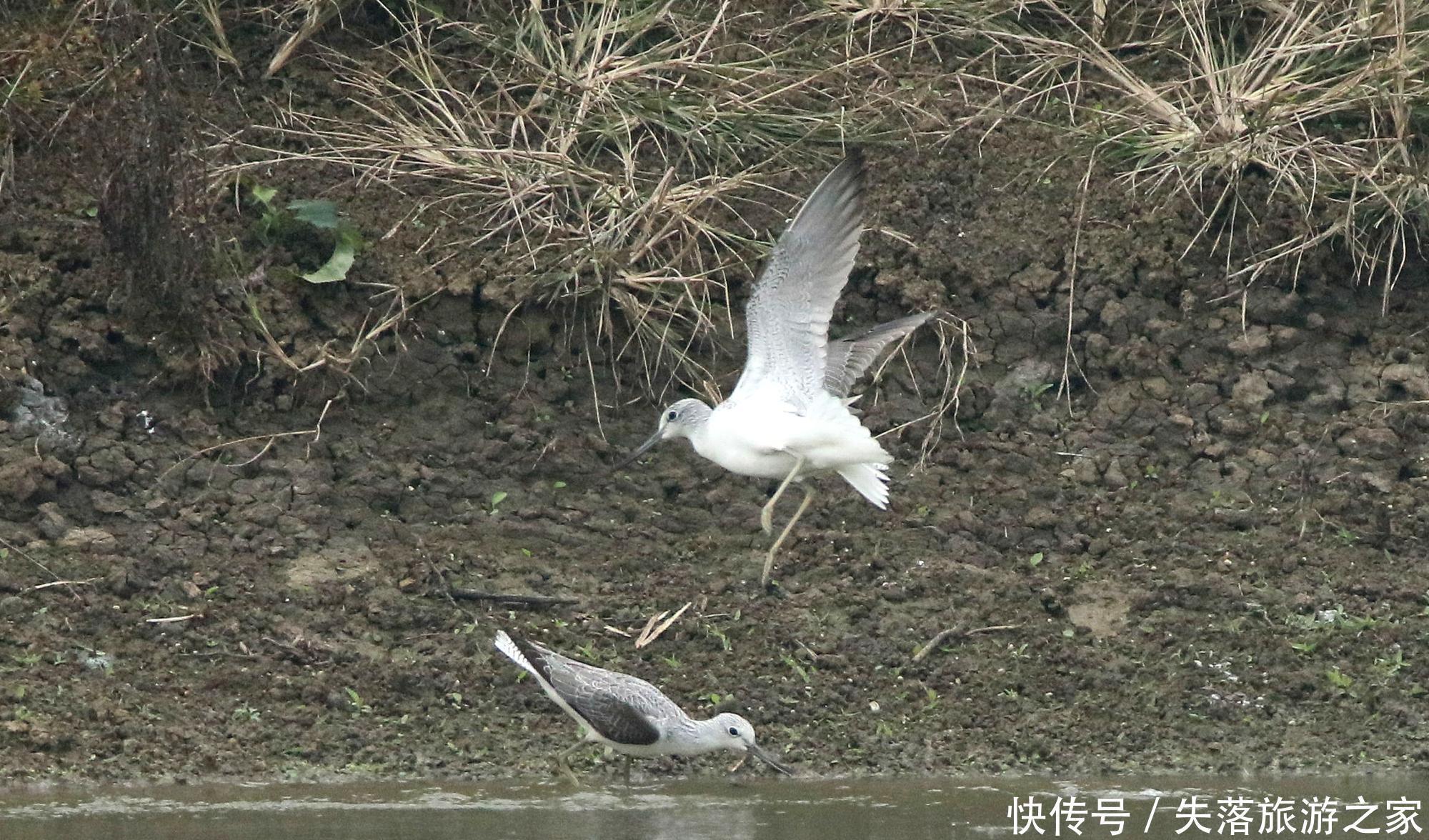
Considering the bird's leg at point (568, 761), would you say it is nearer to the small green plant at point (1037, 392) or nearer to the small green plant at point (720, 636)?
the small green plant at point (720, 636)

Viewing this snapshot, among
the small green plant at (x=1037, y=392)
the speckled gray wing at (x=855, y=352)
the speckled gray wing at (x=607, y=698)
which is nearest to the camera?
the speckled gray wing at (x=607, y=698)

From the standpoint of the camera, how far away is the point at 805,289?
880cm

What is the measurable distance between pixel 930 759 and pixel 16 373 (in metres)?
4.25

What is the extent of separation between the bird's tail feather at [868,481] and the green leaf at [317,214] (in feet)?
8.97

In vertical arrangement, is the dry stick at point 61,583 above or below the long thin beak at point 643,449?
below

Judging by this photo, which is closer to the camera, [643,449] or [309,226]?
[643,449]

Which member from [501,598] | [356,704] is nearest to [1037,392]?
[501,598]

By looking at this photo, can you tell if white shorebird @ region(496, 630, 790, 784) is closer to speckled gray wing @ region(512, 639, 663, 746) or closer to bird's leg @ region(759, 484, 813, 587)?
speckled gray wing @ region(512, 639, 663, 746)

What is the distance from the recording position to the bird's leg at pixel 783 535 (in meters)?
9.04

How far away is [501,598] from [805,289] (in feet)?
5.89

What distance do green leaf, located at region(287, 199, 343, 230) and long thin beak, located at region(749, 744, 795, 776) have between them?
3.56m

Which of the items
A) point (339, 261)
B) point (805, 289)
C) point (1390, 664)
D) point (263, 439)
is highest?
point (805, 289)

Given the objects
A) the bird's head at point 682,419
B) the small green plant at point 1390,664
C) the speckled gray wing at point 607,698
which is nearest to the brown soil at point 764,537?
the small green plant at point 1390,664

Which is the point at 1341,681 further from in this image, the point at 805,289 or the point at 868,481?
the point at 805,289
